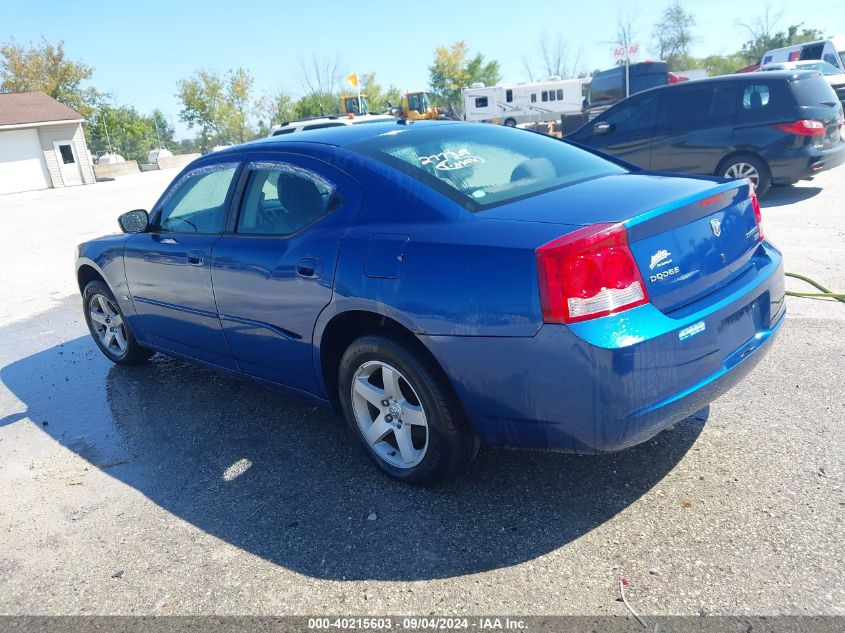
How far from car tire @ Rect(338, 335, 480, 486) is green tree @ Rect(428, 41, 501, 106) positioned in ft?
257

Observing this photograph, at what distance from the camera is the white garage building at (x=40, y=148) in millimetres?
35594

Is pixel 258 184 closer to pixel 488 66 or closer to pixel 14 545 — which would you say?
pixel 14 545

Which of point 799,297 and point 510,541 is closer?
point 510,541

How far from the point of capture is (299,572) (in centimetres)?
282

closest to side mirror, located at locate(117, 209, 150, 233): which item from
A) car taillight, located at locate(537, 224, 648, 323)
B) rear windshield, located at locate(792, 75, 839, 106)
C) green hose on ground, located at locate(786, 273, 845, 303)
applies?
car taillight, located at locate(537, 224, 648, 323)

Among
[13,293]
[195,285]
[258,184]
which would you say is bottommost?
[13,293]

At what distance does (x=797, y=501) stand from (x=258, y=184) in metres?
3.10

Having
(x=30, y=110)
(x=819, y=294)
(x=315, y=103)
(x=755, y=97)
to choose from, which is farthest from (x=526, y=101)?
(x=819, y=294)

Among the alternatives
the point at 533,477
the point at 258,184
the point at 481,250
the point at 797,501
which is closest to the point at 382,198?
the point at 481,250

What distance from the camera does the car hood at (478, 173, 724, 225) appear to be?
2.76 metres

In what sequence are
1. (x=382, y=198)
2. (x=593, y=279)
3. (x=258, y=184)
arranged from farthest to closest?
(x=258, y=184), (x=382, y=198), (x=593, y=279)

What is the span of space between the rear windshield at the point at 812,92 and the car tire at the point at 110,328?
8361 mm

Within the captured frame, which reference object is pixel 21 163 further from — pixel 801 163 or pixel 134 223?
pixel 801 163

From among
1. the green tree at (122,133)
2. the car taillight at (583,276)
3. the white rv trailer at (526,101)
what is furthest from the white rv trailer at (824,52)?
the green tree at (122,133)
